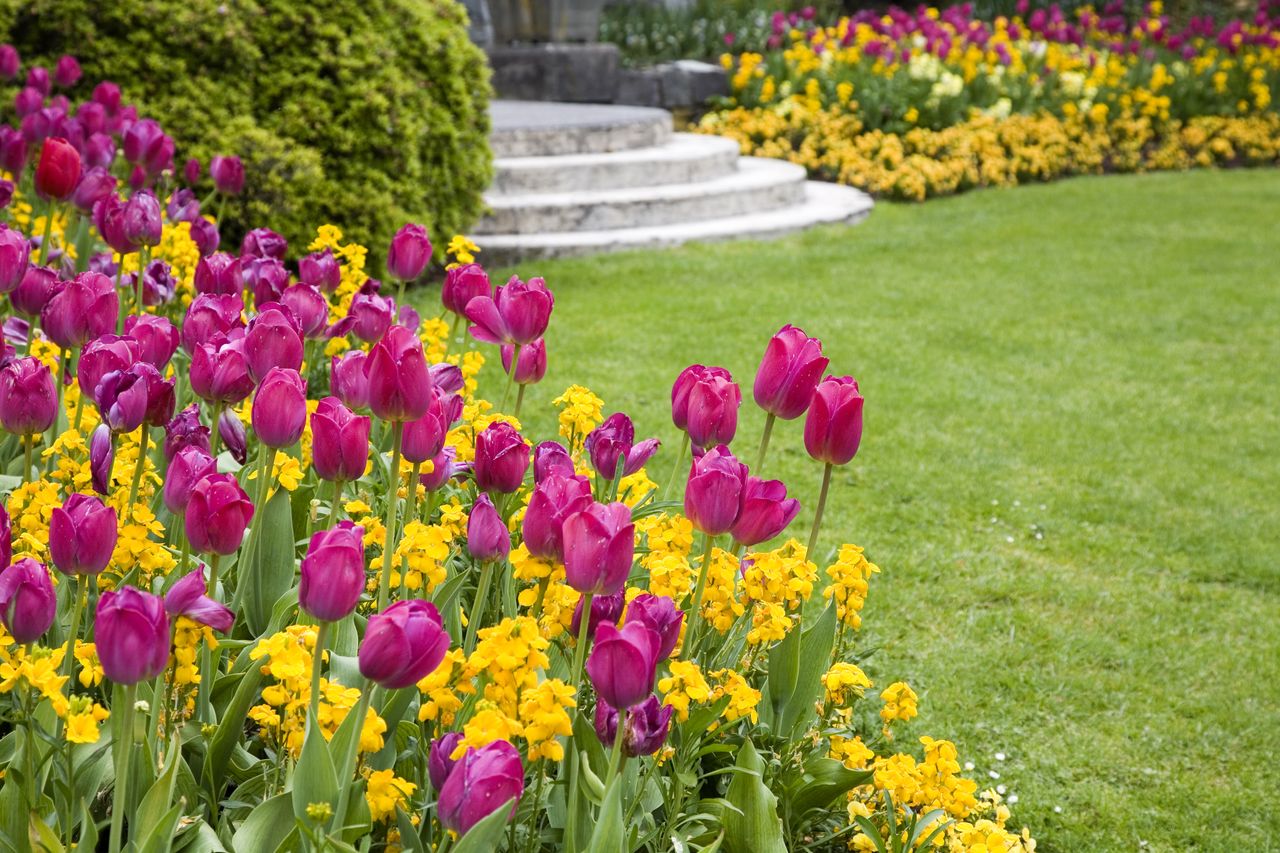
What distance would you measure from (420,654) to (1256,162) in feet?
44.8

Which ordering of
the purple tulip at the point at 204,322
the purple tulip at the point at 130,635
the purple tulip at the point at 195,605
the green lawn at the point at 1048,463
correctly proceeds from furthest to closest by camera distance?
the green lawn at the point at 1048,463
the purple tulip at the point at 204,322
the purple tulip at the point at 195,605
the purple tulip at the point at 130,635

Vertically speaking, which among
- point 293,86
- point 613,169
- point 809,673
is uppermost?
point 293,86

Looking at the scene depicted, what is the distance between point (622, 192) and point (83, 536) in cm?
735

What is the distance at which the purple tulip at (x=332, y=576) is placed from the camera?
58.9 inches

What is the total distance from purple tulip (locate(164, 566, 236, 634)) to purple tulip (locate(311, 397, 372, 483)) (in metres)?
0.26

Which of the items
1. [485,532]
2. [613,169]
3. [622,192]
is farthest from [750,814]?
[613,169]

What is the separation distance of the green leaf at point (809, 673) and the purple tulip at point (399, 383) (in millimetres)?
888

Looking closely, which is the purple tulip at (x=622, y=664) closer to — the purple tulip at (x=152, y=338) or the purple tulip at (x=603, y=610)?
the purple tulip at (x=603, y=610)

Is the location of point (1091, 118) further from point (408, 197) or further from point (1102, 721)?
point (1102, 721)

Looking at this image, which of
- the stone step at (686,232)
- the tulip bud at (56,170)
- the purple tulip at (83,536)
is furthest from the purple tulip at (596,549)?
the stone step at (686,232)

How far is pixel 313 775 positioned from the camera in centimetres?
161

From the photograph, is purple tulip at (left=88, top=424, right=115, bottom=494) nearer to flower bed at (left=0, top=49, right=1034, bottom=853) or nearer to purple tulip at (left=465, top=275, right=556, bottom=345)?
flower bed at (left=0, top=49, right=1034, bottom=853)

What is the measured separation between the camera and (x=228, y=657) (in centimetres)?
228

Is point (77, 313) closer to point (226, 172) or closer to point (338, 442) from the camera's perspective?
point (338, 442)
